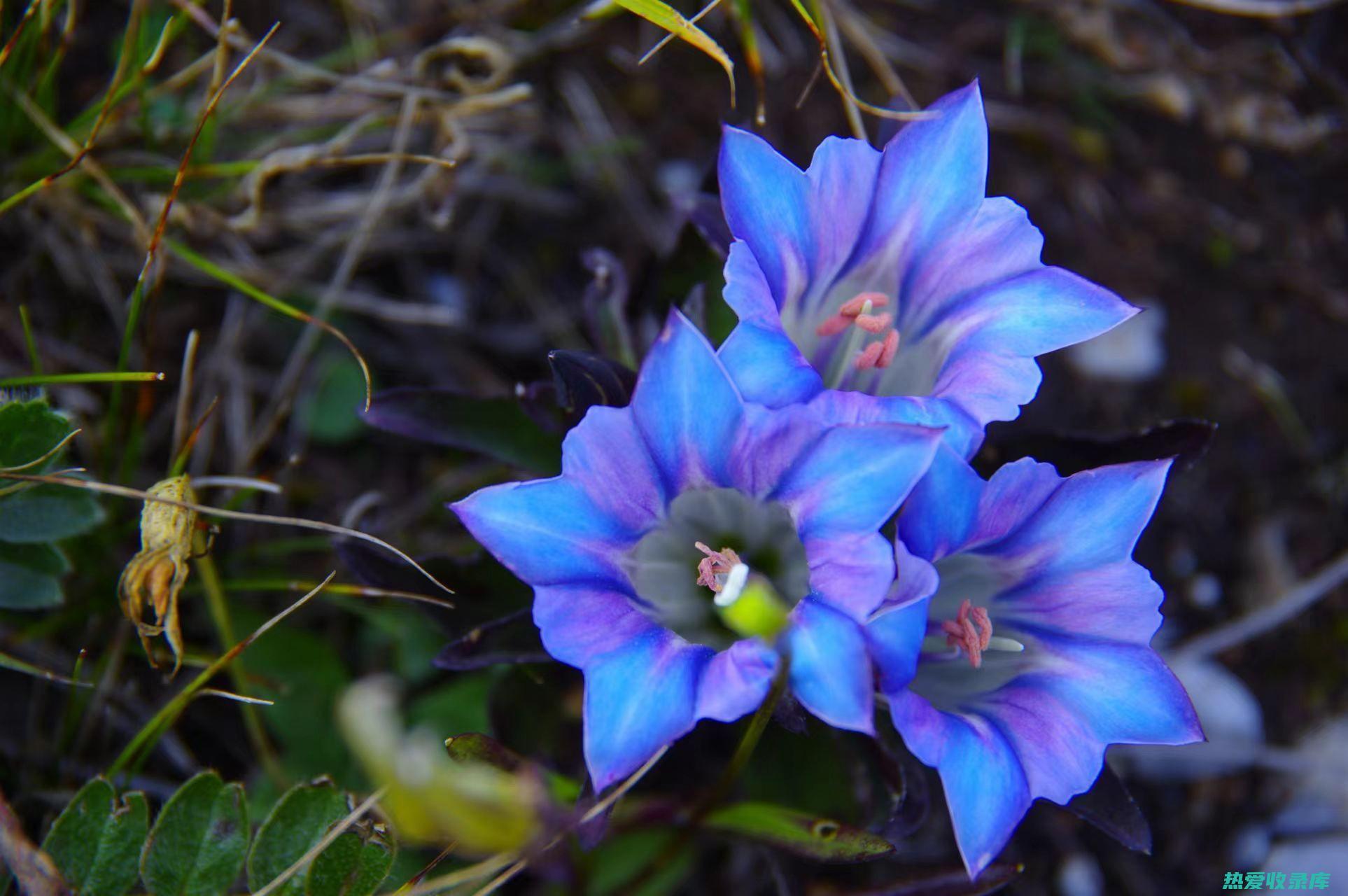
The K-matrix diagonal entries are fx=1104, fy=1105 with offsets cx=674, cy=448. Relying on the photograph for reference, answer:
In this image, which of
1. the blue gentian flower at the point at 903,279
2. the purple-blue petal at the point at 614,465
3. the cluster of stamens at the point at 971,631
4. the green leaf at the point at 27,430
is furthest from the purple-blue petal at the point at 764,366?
the green leaf at the point at 27,430

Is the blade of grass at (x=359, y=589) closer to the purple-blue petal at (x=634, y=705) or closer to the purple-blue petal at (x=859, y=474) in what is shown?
the purple-blue petal at (x=634, y=705)

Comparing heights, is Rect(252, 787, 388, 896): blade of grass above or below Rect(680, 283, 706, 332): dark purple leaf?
below

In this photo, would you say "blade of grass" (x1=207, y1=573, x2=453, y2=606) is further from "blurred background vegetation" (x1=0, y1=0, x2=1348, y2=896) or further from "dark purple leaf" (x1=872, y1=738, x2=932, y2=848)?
"dark purple leaf" (x1=872, y1=738, x2=932, y2=848)

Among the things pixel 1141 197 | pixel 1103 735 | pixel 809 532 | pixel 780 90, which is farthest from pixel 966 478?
pixel 1141 197

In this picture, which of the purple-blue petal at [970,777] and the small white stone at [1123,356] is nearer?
the purple-blue petal at [970,777]

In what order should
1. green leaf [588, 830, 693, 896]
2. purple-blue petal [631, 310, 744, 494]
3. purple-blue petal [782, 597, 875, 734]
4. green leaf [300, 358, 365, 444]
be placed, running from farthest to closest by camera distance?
1. green leaf [300, 358, 365, 444]
2. green leaf [588, 830, 693, 896]
3. purple-blue petal [631, 310, 744, 494]
4. purple-blue petal [782, 597, 875, 734]

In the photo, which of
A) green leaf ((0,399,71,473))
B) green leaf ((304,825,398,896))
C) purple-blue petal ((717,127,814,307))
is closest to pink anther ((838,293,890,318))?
purple-blue petal ((717,127,814,307))

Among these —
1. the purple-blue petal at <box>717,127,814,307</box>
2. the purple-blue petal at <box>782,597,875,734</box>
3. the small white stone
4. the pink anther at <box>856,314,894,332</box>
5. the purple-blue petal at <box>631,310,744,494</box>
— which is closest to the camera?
the purple-blue petal at <box>782,597,875,734</box>

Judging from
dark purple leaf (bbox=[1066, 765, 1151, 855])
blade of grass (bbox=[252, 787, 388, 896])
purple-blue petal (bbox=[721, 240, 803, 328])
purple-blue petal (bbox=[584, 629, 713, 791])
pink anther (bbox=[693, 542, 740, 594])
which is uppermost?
purple-blue petal (bbox=[721, 240, 803, 328])
